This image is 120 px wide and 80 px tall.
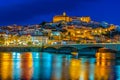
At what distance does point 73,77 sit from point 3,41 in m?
95.1

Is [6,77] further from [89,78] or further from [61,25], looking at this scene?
[61,25]

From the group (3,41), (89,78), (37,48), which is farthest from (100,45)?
(3,41)

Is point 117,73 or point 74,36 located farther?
point 74,36

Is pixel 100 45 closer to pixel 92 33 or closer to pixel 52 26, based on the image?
pixel 92 33

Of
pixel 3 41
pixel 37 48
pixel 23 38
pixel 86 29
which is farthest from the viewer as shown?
pixel 86 29

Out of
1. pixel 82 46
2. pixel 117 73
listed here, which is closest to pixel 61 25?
pixel 82 46

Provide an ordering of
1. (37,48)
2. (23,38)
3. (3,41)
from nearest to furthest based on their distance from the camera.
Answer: (37,48)
(3,41)
(23,38)

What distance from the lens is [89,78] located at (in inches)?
1718

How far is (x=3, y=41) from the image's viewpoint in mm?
137500

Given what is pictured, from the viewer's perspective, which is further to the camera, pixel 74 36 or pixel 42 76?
pixel 74 36

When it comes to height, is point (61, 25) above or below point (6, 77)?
above

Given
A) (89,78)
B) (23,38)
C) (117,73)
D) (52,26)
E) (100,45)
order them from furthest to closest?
(52,26)
(23,38)
(100,45)
(117,73)
(89,78)

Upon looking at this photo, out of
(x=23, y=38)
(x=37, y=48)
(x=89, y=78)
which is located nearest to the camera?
(x=89, y=78)

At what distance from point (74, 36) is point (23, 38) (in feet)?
56.3
